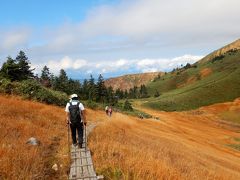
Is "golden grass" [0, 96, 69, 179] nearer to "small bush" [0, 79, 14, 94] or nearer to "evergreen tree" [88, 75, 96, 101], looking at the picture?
"small bush" [0, 79, 14, 94]

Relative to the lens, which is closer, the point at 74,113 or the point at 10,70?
the point at 74,113

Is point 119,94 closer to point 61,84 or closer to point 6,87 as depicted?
point 61,84

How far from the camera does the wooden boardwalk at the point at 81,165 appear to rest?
9908 mm

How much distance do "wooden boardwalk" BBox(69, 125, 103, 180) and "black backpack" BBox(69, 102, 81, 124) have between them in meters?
1.42

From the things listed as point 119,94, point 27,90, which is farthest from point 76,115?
point 119,94

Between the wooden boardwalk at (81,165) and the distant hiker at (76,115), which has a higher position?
the distant hiker at (76,115)

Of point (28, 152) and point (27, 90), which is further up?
Result: point (27, 90)

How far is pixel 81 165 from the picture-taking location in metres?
11.1

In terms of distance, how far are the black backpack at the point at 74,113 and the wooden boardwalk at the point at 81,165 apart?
1.42 metres

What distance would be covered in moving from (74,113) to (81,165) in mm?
3684

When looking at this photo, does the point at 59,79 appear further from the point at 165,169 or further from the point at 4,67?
the point at 165,169

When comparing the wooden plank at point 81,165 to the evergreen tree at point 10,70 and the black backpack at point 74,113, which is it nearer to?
the black backpack at point 74,113

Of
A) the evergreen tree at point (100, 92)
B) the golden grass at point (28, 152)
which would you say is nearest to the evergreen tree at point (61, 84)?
the evergreen tree at point (100, 92)

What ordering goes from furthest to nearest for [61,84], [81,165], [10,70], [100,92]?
[100,92] → [61,84] → [10,70] → [81,165]
